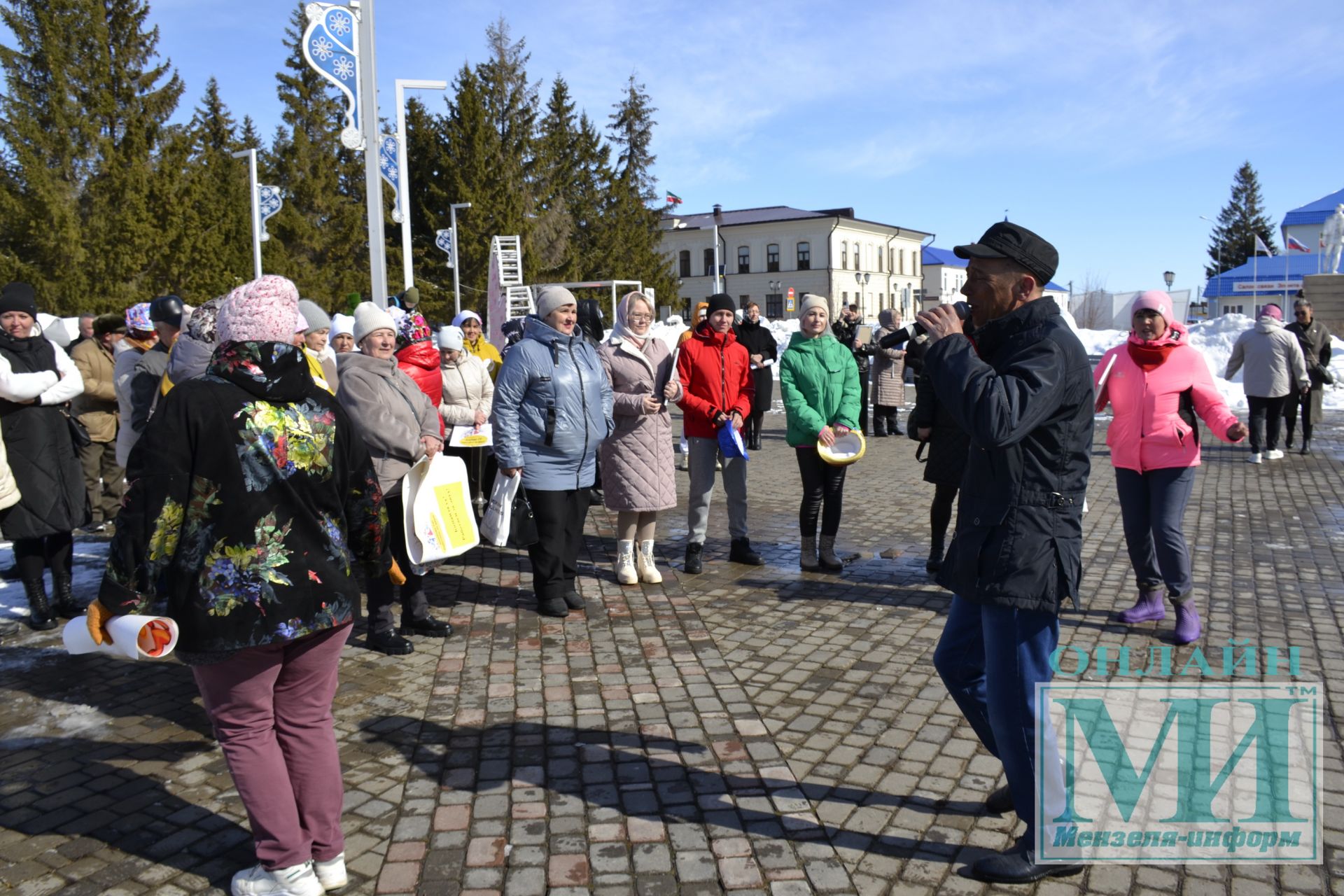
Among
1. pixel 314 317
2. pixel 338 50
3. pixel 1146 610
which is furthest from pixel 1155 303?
pixel 338 50

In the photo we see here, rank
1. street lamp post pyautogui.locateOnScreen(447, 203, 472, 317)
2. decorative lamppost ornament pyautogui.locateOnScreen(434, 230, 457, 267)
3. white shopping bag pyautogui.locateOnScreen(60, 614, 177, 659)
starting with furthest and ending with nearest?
street lamp post pyautogui.locateOnScreen(447, 203, 472, 317), decorative lamppost ornament pyautogui.locateOnScreen(434, 230, 457, 267), white shopping bag pyautogui.locateOnScreen(60, 614, 177, 659)

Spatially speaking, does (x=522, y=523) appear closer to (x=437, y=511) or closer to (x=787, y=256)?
(x=437, y=511)

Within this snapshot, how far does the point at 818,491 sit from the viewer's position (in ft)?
23.0

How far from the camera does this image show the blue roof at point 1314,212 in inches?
2908

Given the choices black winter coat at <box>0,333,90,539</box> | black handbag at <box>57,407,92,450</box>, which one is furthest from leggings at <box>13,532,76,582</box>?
black handbag at <box>57,407,92,450</box>

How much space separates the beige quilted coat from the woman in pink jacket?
274cm

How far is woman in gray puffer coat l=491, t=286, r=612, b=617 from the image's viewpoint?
5.87 meters

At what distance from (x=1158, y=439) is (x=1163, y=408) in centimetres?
19

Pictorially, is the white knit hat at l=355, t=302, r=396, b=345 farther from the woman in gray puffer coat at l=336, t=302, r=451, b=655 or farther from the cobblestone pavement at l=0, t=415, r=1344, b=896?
the cobblestone pavement at l=0, t=415, r=1344, b=896

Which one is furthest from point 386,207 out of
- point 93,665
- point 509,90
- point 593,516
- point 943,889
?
point 943,889

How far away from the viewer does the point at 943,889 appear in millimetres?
3000

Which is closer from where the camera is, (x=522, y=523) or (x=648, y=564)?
(x=522, y=523)

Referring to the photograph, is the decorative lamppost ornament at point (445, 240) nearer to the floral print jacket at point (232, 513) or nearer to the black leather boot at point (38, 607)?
the black leather boot at point (38, 607)

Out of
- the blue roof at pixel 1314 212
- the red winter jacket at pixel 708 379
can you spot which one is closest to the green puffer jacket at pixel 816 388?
the red winter jacket at pixel 708 379
